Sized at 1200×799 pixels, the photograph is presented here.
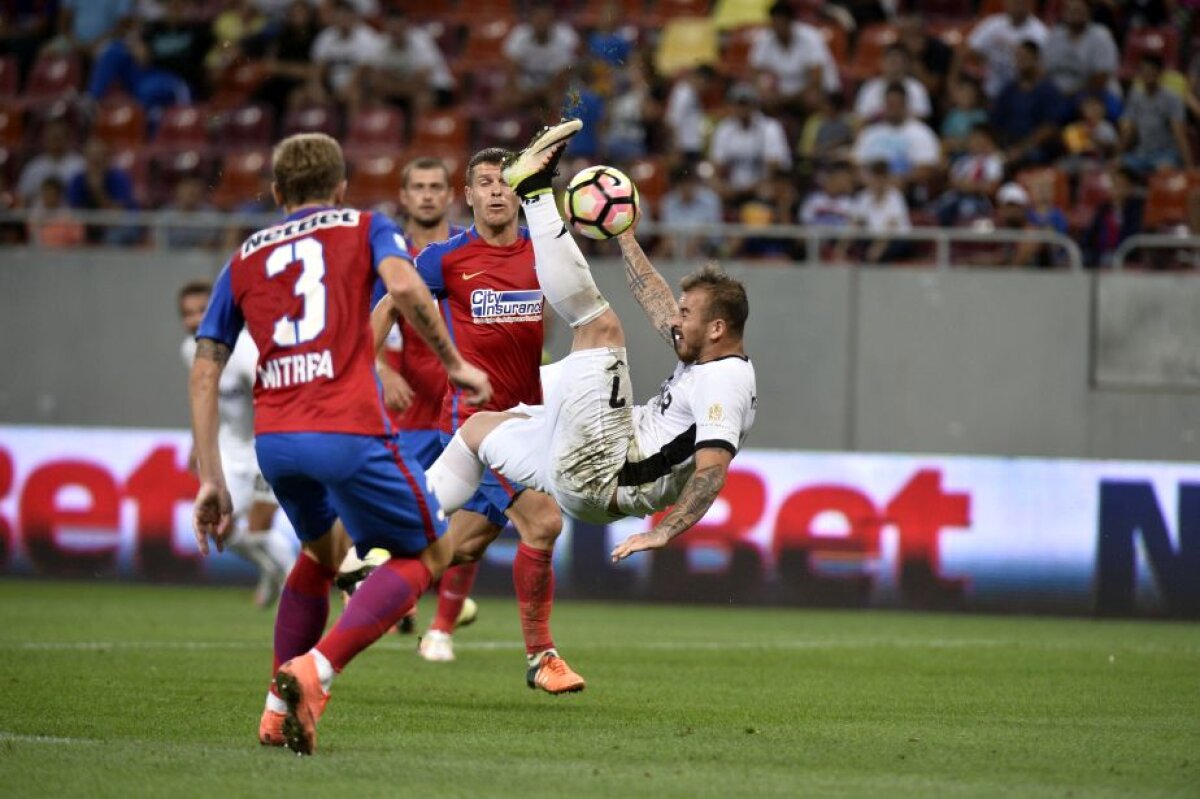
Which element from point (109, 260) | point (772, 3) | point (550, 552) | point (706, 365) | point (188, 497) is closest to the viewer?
point (706, 365)

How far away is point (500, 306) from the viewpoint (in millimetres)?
9141

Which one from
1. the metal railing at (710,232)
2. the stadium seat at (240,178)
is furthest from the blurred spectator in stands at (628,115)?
the stadium seat at (240,178)

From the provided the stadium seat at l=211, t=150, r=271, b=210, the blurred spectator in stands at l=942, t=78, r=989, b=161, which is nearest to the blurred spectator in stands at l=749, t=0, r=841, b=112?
the blurred spectator in stands at l=942, t=78, r=989, b=161

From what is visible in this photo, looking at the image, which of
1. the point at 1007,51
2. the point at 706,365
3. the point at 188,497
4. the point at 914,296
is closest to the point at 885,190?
the point at 914,296

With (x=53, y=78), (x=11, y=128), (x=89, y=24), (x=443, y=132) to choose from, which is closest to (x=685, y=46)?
(x=443, y=132)

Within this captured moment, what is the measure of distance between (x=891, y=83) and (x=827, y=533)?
4.75 meters

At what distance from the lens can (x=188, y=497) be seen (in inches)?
597

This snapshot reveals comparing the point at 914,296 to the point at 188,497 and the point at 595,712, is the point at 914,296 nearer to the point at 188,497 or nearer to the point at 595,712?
the point at 188,497

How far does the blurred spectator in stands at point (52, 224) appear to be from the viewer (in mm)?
17422

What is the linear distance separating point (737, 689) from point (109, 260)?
1033cm

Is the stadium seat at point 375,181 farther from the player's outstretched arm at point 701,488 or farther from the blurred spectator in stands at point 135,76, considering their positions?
the player's outstretched arm at point 701,488

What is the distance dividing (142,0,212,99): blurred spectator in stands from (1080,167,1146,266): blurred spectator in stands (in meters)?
9.65

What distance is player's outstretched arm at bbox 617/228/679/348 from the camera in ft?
27.3

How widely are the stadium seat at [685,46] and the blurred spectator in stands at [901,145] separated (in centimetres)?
225
